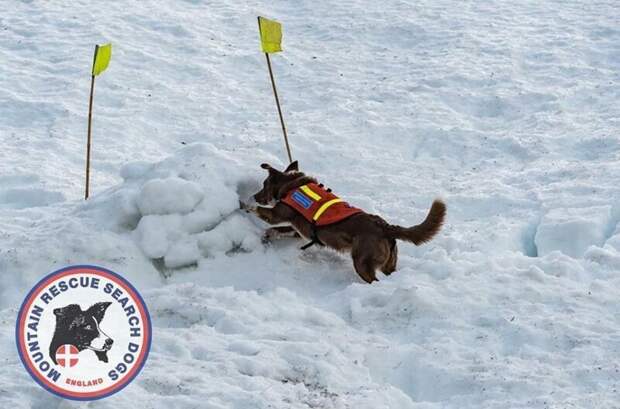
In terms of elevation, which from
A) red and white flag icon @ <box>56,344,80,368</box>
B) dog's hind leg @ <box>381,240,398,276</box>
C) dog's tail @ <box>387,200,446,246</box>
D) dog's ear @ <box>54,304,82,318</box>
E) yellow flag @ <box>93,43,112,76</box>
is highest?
yellow flag @ <box>93,43,112,76</box>

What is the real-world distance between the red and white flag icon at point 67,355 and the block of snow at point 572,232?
4.53 m

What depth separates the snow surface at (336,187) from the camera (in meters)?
4.68

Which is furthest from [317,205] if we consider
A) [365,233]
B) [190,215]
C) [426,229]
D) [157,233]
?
[157,233]

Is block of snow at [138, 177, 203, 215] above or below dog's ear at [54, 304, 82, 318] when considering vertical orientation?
below

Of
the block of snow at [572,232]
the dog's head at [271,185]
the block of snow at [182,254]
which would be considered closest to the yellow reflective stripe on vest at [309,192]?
the dog's head at [271,185]

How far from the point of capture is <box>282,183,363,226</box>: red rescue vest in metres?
6.15

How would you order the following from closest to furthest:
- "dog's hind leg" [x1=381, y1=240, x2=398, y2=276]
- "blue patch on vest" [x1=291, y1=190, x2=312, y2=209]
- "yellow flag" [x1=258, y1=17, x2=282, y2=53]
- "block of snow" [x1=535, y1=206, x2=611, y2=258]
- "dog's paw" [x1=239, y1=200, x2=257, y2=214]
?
"dog's hind leg" [x1=381, y1=240, x2=398, y2=276] → "blue patch on vest" [x1=291, y1=190, x2=312, y2=209] → "dog's paw" [x1=239, y1=200, x2=257, y2=214] → "block of snow" [x1=535, y1=206, x2=611, y2=258] → "yellow flag" [x1=258, y1=17, x2=282, y2=53]

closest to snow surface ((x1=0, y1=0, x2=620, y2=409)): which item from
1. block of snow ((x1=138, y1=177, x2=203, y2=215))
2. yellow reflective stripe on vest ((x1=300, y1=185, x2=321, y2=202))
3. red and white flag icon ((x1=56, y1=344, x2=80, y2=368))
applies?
block of snow ((x1=138, y1=177, x2=203, y2=215))

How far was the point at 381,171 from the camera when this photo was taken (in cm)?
853

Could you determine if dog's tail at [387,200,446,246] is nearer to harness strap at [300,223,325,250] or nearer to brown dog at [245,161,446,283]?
brown dog at [245,161,446,283]

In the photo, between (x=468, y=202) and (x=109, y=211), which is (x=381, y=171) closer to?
(x=468, y=202)

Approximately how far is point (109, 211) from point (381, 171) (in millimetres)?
3491

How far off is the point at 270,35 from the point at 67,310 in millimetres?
4324

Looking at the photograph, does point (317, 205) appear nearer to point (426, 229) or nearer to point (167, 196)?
point (426, 229)
